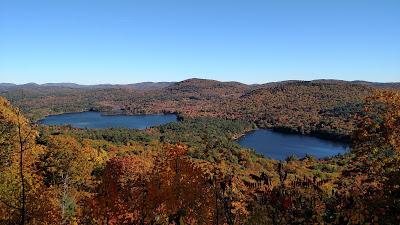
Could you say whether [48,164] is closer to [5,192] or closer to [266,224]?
[5,192]

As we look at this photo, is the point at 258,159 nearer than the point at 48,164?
No

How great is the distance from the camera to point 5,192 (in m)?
28.7

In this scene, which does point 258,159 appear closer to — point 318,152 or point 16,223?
point 318,152

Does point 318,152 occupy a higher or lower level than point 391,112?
lower

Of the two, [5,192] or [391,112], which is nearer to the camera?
[391,112]

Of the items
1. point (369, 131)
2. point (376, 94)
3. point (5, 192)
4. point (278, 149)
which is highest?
point (376, 94)

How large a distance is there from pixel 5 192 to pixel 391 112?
24677 mm

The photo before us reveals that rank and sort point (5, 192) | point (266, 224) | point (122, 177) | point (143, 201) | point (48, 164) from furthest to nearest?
1. point (48, 164)
2. point (122, 177)
3. point (143, 201)
4. point (5, 192)
5. point (266, 224)

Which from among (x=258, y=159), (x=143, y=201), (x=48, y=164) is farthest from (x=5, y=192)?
(x=258, y=159)

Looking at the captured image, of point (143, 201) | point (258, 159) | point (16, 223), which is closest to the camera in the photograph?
point (16, 223)

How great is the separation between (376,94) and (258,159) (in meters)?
128

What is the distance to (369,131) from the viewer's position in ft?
50.6

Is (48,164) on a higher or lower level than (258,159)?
higher

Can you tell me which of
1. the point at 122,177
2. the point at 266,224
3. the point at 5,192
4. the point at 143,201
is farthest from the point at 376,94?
the point at 122,177
